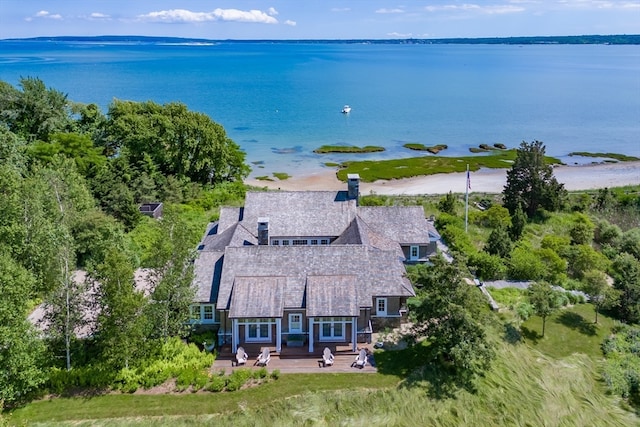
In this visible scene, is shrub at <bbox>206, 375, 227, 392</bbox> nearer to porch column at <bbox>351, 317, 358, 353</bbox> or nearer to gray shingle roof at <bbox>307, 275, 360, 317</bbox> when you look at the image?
gray shingle roof at <bbox>307, 275, 360, 317</bbox>

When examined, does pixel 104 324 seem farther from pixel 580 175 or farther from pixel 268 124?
pixel 268 124

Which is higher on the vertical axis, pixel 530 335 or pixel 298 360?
pixel 298 360

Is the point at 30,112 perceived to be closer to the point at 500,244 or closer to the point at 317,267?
the point at 317,267

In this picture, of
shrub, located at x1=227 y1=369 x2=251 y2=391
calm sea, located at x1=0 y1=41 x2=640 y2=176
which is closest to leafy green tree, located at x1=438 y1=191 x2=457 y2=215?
shrub, located at x1=227 y1=369 x2=251 y2=391

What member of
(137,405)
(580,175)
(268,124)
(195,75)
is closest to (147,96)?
(268,124)

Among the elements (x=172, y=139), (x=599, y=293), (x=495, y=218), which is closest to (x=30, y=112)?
(x=172, y=139)

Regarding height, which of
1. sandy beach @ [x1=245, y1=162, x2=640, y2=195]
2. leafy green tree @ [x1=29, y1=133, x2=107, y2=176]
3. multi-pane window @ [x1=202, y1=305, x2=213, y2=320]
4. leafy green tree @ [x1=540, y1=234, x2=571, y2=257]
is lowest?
multi-pane window @ [x1=202, y1=305, x2=213, y2=320]

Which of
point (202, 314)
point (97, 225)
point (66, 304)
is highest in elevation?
point (97, 225)
